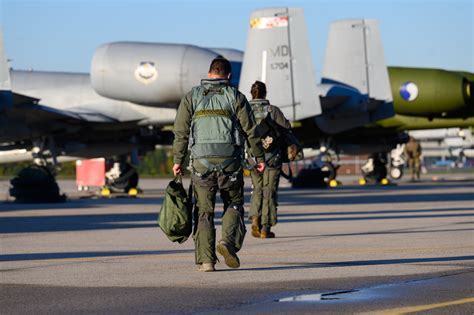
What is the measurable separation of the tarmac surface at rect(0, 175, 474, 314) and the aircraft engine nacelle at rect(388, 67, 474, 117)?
21.6 metres

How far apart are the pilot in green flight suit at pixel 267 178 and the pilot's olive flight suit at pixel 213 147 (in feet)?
14.2

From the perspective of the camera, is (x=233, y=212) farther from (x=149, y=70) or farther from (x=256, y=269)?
(x=149, y=70)

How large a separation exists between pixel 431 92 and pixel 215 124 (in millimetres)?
32276

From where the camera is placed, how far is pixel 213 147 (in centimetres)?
1202

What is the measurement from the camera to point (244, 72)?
33031mm

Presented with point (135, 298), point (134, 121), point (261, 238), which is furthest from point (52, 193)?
point (135, 298)

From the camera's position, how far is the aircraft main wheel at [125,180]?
36688 mm

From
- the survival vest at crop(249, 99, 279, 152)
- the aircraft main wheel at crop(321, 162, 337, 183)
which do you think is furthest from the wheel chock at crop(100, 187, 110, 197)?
the survival vest at crop(249, 99, 279, 152)

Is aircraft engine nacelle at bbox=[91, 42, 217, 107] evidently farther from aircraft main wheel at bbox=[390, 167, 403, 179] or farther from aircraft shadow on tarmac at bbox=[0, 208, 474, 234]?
aircraft main wheel at bbox=[390, 167, 403, 179]

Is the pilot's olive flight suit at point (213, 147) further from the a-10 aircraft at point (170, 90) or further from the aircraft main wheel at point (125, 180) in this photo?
the aircraft main wheel at point (125, 180)

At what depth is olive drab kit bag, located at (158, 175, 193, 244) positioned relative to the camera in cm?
1210

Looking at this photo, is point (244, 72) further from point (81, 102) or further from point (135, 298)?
point (135, 298)

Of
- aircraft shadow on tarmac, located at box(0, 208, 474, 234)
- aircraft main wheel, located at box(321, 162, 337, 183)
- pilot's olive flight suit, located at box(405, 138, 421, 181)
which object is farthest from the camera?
pilot's olive flight suit, located at box(405, 138, 421, 181)

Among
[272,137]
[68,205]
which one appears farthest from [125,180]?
[272,137]
